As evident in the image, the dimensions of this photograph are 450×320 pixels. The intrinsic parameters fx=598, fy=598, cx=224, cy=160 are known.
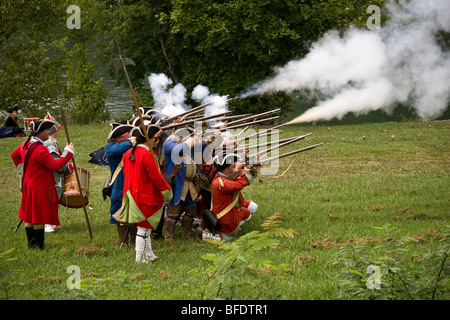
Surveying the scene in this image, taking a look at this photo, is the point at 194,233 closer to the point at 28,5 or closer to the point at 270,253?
the point at 270,253

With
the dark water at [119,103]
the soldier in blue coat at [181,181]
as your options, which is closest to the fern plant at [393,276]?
the soldier in blue coat at [181,181]

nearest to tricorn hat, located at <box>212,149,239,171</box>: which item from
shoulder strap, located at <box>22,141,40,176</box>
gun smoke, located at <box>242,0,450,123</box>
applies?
shoulder strap, located at <box>22,141,40,176</box>

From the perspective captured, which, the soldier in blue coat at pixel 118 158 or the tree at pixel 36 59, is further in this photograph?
the tree at pixel 36 59

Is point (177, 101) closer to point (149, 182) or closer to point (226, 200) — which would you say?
point (226, 200)

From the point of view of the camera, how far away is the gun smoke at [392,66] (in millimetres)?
12461

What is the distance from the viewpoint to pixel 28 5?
25797mm

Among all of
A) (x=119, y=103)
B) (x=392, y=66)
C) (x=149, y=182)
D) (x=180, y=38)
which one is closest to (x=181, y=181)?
(x=149, y=182)

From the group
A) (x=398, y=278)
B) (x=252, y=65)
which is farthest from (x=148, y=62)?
(x=398, y=278)

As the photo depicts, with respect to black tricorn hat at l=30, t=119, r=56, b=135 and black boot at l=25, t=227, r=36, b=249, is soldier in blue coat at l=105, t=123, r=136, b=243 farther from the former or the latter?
black boot at l=25, t=227, r=36, b=249

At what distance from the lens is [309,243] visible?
27.6 feet

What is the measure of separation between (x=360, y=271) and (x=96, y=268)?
3647mm

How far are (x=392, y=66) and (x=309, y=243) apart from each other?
640 centimetres

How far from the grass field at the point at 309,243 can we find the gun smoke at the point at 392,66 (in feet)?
Answer: 5.85

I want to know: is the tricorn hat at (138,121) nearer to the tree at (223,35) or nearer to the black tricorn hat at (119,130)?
the black tricorn hat at (119,130)
